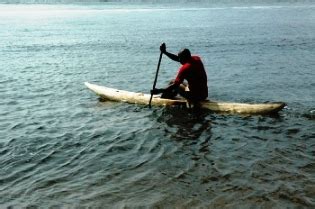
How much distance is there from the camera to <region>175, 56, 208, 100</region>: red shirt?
499 inches

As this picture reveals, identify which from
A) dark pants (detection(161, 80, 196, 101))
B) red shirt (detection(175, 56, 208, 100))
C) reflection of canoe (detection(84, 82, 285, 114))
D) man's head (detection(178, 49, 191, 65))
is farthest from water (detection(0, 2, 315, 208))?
man's head (detection(178, 49, 191, 65))

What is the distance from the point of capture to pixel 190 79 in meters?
12.9

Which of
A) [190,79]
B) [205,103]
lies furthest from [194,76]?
[205,103]

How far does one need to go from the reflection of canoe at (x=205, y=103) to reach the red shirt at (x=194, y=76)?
0.39 metres

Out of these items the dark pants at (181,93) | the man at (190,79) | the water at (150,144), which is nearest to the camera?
the water at (150,144)

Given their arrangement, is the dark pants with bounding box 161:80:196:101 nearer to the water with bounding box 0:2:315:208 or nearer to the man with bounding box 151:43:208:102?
the man with bounding box 151:43:208:102

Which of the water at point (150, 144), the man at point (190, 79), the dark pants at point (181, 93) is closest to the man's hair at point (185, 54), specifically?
the man at point (190, 79)

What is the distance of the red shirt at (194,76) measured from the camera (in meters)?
12.7

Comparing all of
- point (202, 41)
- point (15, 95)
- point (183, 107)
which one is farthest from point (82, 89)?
point (202, 41)

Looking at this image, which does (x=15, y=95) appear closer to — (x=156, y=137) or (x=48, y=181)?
(x=156, y=137)

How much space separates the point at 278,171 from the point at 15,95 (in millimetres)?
11532

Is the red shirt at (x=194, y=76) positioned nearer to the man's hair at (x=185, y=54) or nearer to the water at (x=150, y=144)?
the man's hair at (x=185, y=54)

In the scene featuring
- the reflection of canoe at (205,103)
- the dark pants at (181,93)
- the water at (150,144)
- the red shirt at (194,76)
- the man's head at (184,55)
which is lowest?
the water at (150,144)

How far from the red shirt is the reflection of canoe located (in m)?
0.39
